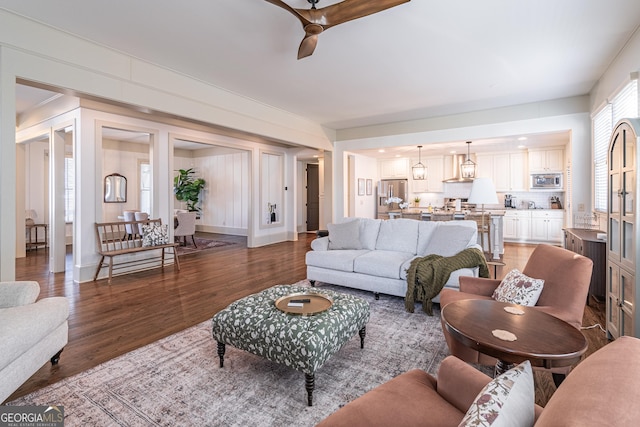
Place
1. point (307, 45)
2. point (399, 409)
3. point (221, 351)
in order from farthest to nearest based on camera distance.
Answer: point (307, 45) < point (221, 351) < point (399, 409)

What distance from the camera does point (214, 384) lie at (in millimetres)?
2086

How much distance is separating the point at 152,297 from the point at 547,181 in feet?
30.1

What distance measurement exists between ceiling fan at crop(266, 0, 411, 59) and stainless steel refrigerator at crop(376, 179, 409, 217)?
7.47 m

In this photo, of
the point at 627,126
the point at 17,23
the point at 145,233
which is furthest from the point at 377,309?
the point at 17,23

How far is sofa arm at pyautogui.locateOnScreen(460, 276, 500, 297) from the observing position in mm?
2609

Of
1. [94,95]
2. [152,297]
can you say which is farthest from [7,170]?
[152,297]

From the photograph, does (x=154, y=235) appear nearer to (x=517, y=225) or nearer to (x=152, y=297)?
(x=152, y=297)

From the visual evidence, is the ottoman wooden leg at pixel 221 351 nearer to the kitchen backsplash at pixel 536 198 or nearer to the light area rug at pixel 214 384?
the light area rug at pixel 214 384

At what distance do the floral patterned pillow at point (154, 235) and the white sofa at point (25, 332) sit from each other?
2867mm

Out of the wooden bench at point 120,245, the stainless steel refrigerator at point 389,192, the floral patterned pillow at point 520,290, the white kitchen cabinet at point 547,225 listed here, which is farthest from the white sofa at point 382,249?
the white kitchen cabinet at point 547,225

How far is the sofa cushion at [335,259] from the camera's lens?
3.99 metres

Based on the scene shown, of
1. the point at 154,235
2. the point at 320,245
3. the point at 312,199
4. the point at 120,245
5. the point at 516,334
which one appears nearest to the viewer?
the point at 516,334

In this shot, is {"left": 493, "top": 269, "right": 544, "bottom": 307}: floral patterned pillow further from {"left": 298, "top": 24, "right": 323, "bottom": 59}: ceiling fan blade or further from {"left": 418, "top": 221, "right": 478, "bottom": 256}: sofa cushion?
{"left": 298, "top": 24, "right": 323, "bottom": 59}: ceiling fan blade

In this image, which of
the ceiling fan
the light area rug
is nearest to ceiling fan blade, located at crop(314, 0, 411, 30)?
the ceiling fan
